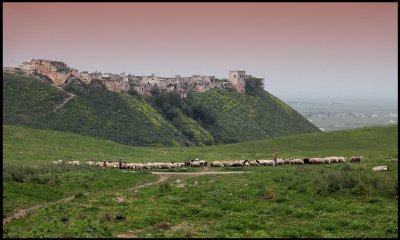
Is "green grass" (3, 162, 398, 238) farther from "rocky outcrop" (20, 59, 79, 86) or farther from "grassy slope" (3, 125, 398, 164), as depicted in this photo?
"rocky outcrop" (20, 59, 79, 86)

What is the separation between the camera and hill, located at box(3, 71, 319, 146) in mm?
91250

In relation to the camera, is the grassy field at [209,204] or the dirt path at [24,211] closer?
the grassy field at [209,204]

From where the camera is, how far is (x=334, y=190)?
90.4ft

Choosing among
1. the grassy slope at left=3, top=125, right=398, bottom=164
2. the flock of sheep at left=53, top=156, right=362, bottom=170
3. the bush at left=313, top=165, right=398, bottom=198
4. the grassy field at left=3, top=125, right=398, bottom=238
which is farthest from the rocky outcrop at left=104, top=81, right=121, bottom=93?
the bush at left=313, top=165, right=398, bottom=198

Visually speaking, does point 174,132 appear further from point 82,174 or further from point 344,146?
point 82,174

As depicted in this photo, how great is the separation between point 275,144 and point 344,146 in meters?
9.88

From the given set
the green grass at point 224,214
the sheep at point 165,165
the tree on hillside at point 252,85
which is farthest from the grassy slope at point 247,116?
the green grass at point 224,214

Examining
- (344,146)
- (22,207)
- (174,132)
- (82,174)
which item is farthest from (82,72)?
(22,207)

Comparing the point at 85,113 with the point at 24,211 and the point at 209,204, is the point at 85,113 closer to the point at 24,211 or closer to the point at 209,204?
the point at 24,211

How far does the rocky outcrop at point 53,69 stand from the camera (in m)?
109

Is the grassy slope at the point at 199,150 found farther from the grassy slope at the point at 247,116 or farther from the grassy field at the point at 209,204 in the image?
the grassy slope at the point at 247,116

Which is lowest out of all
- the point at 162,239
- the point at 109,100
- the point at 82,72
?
the point at 162,239

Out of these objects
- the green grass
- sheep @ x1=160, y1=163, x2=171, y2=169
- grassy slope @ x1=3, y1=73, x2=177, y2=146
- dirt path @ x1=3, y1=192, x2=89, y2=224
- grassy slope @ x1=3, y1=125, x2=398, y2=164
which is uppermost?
grassy slope @ x1=3, y1=73, x2=177, y2=146

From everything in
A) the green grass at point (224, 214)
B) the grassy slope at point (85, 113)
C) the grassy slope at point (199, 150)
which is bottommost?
the green grass at point (224, 214)
